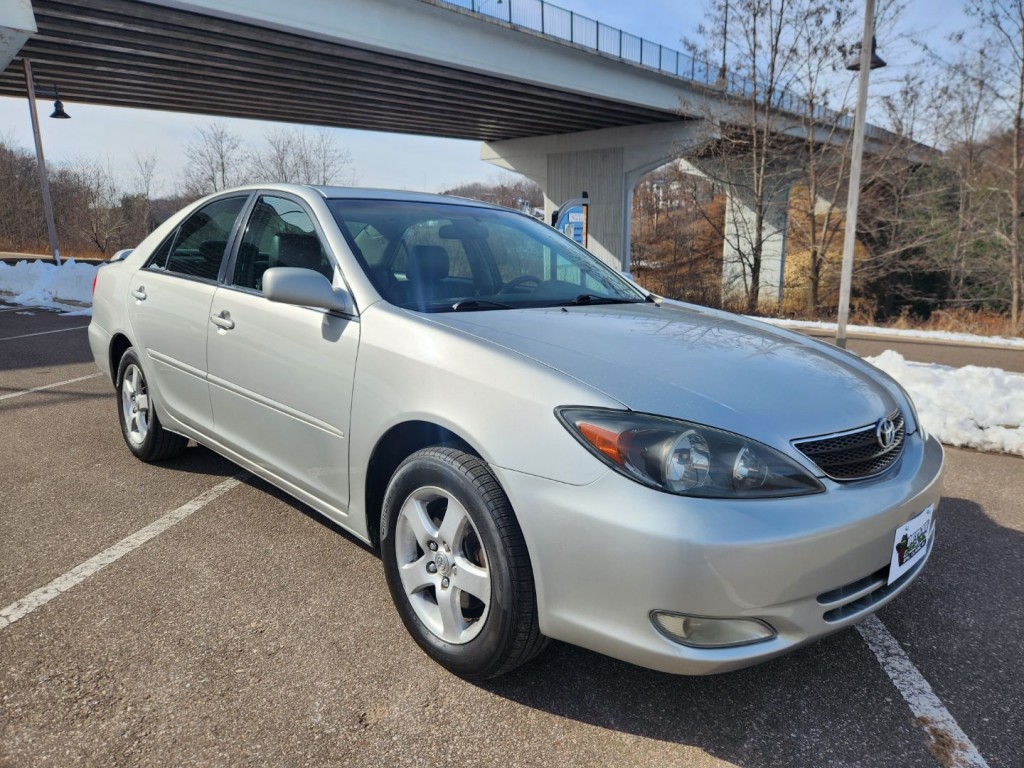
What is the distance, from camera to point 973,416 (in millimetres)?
5254

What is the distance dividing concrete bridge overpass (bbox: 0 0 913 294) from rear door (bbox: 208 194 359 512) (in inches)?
606

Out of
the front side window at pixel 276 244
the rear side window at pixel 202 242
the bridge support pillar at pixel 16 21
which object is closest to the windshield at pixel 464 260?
the front side window at pixel 276 244

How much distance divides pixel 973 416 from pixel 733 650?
14.8ft

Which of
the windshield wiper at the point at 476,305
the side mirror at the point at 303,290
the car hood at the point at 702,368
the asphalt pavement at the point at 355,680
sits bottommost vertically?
the asphalt pavement at the point at 355,680

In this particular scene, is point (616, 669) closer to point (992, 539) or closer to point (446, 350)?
point (446, 350)

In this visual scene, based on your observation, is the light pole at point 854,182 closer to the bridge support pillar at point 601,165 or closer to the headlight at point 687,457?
the headlight at point 687,457

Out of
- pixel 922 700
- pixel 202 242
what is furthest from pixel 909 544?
pixel 202 242

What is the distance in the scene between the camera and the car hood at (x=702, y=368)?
1985 millimetres

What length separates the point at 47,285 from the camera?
49.9 feet

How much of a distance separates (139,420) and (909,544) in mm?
4117

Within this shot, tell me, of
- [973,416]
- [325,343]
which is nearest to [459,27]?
[973,416]

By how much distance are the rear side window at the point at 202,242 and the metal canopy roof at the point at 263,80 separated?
48.8 ft

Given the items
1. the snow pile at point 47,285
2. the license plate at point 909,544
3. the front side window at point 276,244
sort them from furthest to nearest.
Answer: the snow pile at point 47,285 → the front side window at point 276,244 → the license plate at point 909,544

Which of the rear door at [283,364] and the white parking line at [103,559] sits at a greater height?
the rear door at [283,364]
